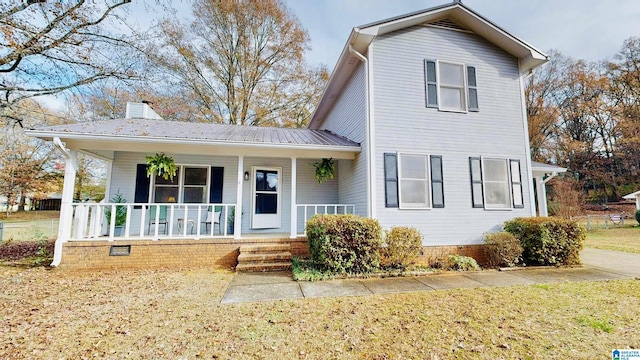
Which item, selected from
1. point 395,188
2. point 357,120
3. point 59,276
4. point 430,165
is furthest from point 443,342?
point 59,276

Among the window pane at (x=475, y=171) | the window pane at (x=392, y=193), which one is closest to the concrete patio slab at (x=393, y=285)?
the window pane at (x=392, y=193)

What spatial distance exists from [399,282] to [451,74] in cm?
602

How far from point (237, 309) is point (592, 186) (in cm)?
4307

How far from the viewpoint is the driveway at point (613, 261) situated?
6.53 m

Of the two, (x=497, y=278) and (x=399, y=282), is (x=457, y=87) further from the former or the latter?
(x=399, y=282)

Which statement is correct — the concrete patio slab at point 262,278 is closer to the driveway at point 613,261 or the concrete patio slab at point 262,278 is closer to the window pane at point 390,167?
the window pane at point 390,167

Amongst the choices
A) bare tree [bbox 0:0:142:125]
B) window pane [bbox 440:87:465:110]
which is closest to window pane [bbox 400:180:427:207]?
window pane [bbox 440:87:465:110]

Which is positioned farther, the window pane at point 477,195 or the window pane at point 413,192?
the window pane at point 477,195

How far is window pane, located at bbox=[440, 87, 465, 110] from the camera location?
7.97 metres

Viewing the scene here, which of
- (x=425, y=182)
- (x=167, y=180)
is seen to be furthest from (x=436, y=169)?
(x=167, y=180)

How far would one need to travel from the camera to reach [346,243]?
6105mm

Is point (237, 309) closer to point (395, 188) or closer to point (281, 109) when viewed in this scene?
point (395, 188)

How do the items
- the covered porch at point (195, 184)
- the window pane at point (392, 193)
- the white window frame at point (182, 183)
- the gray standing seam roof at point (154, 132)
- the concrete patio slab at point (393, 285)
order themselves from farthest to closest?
the white window frame at point (182, 183) < the window pane at point (392, 193) < the covered porch at point (195, 184) < the gray standing seam roof at point (154, 132) < the concrete patio slab at point (393, 285)

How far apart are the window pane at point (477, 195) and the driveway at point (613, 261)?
283cm
